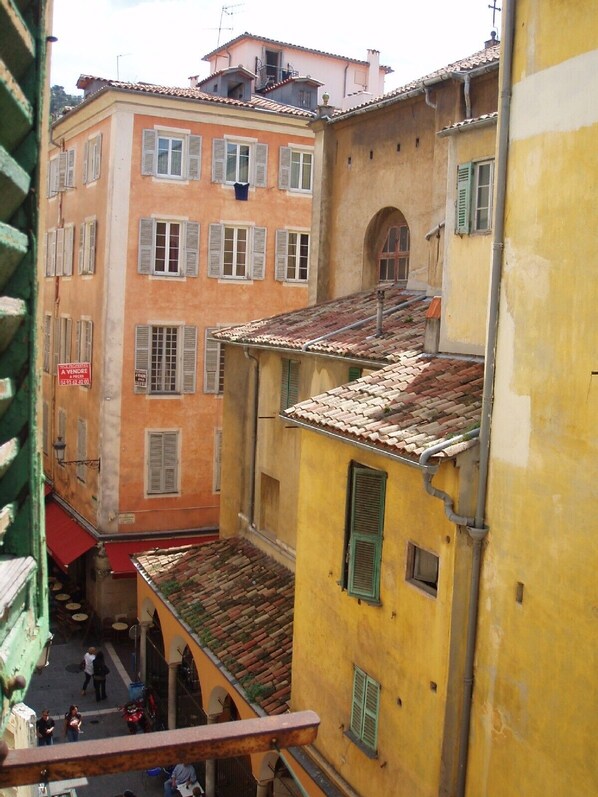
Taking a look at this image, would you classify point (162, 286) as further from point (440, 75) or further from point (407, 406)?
point (407, 406)

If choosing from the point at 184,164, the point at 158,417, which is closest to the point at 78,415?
the point at 158,417

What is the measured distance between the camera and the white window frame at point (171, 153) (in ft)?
86.8

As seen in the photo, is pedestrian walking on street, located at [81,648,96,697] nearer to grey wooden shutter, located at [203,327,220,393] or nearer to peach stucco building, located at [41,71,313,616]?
peach stucco building, located at [41,71,313,616]

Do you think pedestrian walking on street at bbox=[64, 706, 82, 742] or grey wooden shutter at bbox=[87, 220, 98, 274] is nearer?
pedestrian walking on street at bbox=[64, 706, 82, 742]

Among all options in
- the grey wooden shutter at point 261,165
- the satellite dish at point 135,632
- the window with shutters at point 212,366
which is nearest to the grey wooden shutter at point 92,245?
Result: the window with shutters at point 212,366

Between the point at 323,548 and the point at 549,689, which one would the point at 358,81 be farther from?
the point at 549,689

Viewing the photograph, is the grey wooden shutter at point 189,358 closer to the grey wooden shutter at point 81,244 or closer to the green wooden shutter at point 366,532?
the grey wooden shutter at point 81,244

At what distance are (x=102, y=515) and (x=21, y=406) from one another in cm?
2362

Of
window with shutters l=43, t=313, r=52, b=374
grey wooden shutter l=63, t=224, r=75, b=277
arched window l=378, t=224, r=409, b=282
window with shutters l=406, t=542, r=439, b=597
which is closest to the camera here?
window with shutters l=406, t=542, r=439, b=597

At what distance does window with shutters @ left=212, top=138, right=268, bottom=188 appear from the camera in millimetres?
27500

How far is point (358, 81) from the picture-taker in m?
41.8

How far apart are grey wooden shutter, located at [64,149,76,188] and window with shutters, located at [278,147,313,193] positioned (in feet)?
22.8

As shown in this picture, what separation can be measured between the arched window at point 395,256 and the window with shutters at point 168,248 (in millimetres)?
9030

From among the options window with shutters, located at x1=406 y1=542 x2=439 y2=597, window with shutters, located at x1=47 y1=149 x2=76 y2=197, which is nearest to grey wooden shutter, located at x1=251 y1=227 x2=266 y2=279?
window with shutters, located at x1=47 y1=149 x2=76 y2=197
